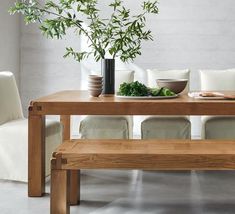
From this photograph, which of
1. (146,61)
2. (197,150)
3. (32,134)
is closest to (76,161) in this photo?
(197,150)

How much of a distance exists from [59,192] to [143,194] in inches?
36.8

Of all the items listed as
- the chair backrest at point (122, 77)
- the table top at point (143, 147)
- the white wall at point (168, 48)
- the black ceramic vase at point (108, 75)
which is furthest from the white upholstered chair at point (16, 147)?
the white wall at point (168, 48)

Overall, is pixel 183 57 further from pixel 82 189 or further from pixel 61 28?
pixel 82 189

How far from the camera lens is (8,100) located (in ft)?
11.9

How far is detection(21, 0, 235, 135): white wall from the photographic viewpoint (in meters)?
5.69

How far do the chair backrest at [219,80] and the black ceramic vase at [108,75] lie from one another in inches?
47.3

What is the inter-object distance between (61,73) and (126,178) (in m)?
2.62

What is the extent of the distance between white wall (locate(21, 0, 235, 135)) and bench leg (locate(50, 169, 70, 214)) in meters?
3.58

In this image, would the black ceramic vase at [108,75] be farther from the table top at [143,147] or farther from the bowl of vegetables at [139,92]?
the table top at [143,147]

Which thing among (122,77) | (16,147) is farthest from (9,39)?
(16,147)

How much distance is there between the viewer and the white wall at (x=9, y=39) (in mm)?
5203

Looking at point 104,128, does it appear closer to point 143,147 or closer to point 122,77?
point 122,77

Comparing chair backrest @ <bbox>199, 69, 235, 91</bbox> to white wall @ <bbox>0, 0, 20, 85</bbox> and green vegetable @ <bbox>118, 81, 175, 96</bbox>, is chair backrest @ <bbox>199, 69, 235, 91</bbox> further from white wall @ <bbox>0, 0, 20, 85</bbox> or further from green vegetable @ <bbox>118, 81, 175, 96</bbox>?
white wall @ <bbox>0, 0, 20, 85</bbox>

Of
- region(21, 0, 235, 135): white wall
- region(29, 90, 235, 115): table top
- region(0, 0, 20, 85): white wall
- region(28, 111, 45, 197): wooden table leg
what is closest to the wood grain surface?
region(29, 90, 235, 115): table top
